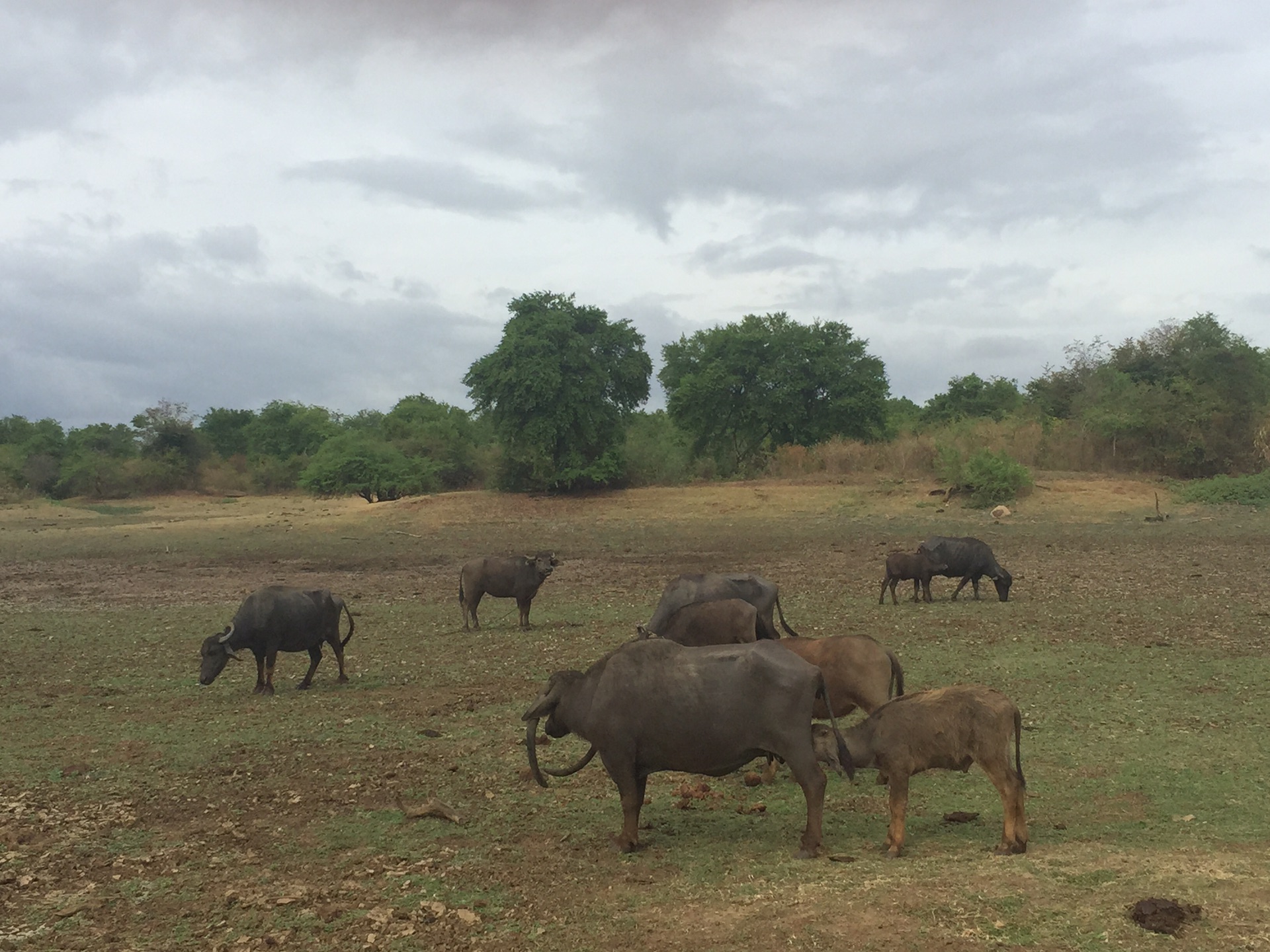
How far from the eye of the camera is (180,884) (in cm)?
721

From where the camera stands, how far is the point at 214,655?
1355 centimetres

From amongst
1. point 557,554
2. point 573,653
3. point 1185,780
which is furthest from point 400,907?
point 557,554

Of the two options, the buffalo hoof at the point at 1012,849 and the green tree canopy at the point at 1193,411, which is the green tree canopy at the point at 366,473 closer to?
the green tree canopy at the point at 1193,411

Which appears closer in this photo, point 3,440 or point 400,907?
point 400,907

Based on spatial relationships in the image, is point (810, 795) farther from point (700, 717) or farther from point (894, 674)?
point (894, 674)

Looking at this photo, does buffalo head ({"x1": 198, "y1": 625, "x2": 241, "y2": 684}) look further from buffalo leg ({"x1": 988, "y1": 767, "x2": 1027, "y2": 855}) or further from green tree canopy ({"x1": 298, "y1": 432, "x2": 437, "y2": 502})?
green tree canopy ({"x1": 298, "y1": 432, "x2": 437, "y2": 502})

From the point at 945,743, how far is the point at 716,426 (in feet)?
160

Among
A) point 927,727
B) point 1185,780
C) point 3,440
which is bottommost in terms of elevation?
point 1185,780

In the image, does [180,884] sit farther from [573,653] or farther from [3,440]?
[3,440]

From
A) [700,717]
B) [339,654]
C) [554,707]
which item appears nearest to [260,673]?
[339,654]

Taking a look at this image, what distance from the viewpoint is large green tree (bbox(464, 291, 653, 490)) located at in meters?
44.9

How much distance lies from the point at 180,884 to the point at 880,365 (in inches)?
2038

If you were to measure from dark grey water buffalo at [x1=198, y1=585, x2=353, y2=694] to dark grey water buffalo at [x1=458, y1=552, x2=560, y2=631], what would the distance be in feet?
16.2

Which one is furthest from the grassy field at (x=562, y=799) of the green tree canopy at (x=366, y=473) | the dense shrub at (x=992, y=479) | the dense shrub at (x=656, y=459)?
the green tree canopy at (x=366, y=473)
